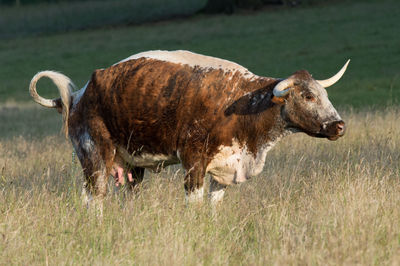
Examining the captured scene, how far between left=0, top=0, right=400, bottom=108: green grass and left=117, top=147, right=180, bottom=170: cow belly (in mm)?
11777

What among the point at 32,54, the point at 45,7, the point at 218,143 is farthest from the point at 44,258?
the point at 45,7

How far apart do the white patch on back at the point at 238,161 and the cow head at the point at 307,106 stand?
0.40 metres

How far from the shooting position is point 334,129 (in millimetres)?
7164

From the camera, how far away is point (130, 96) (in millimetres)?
7879

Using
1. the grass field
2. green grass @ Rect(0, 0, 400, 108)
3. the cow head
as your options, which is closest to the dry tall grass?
the grass field

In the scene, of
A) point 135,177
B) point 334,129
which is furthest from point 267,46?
point 334,129

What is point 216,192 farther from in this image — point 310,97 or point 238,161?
point 310,97

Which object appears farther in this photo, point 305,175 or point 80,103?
point 305,175

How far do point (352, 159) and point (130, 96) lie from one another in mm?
3867

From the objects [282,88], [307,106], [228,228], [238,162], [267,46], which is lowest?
[267,46]

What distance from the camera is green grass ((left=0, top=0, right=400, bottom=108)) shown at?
24.3m

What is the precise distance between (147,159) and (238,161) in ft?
3.26

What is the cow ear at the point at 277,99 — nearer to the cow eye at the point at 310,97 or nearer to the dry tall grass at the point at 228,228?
the cow eye at the point at 310,97

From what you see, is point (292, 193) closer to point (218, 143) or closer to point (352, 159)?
point (218, 143)
